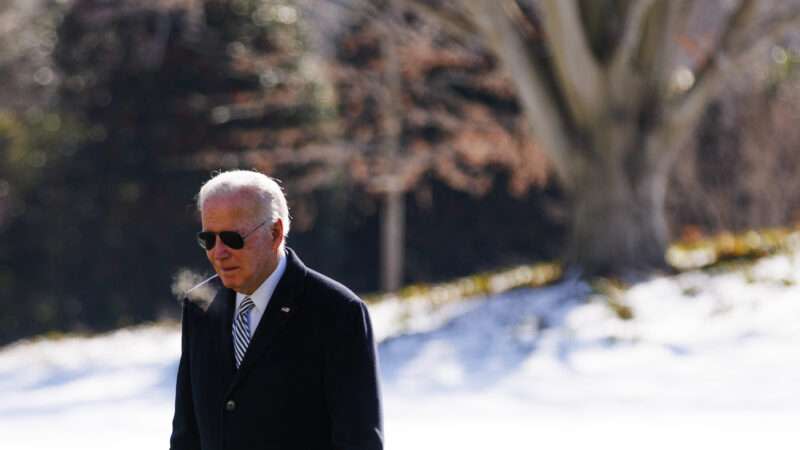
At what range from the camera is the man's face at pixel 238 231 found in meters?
3.56

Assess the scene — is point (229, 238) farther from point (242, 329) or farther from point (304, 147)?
point (304, 147)

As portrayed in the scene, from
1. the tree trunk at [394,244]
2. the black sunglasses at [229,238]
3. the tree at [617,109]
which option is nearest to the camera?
the black sunglasses at [229,238]

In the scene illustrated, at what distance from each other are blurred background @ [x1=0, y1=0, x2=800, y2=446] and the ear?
46.1 feet

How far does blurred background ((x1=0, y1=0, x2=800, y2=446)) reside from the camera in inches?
792

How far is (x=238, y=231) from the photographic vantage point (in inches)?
140

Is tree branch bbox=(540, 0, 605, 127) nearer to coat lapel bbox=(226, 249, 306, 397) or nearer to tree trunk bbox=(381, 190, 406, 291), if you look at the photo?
tree trunk bbox=(381, 190, 406, 291)

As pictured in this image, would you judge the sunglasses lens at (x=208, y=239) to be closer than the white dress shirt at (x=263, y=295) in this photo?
Yes

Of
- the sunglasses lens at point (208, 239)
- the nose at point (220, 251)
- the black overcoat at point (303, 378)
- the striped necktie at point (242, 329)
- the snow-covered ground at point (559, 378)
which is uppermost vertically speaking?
the snow-covered ground at point (559, 378)

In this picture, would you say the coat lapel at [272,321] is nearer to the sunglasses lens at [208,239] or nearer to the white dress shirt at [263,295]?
the white dress shirt at [263,295]

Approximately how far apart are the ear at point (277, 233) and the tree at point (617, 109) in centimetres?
928

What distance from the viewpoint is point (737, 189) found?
20203 millimetres

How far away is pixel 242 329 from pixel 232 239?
1.01 feet

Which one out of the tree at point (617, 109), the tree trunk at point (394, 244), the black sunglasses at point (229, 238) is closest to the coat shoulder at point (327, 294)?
the black sunglasses at point (229, 238)

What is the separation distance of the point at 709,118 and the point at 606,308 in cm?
904
